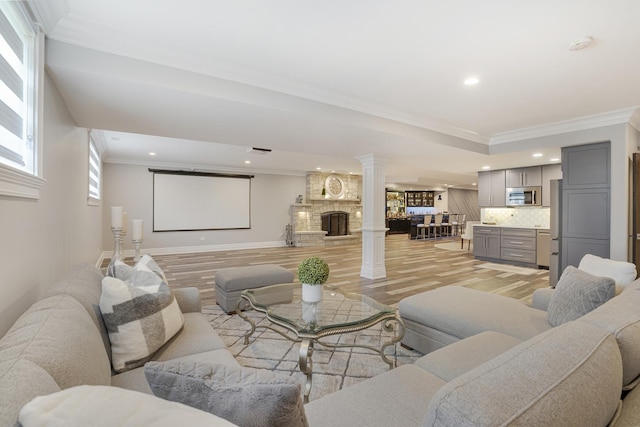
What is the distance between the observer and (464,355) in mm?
1545

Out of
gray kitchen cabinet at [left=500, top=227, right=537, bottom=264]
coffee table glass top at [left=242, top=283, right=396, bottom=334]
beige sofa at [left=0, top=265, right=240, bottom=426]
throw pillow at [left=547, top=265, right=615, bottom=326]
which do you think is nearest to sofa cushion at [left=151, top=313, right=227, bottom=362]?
beige sofa at [left=0, top=265, right=240, bottom=426]

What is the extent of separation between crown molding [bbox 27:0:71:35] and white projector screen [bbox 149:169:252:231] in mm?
6602

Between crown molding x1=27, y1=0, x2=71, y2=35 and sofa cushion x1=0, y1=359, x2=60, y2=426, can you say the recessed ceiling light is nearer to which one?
crown molding x1=27, y1=0, x2=71, y2=35

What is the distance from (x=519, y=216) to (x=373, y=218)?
4.19 m

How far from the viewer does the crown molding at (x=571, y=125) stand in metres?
3.84

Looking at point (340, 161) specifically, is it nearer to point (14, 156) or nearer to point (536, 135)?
point (536, 135)

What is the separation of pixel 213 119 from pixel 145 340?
2381 mm

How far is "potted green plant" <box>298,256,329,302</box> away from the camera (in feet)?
7.89

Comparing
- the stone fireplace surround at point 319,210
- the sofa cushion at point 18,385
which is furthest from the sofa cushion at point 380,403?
the stone fireplace surround at point 319,210

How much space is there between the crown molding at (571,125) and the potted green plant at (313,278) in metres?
4.19

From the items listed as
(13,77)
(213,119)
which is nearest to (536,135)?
(213,119)

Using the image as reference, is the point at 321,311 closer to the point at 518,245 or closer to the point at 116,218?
the point at 116,218

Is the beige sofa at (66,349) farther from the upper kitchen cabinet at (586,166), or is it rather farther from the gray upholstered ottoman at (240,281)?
the upper kitchen cabinet at (586,166)

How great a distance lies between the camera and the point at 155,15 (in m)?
2.00
